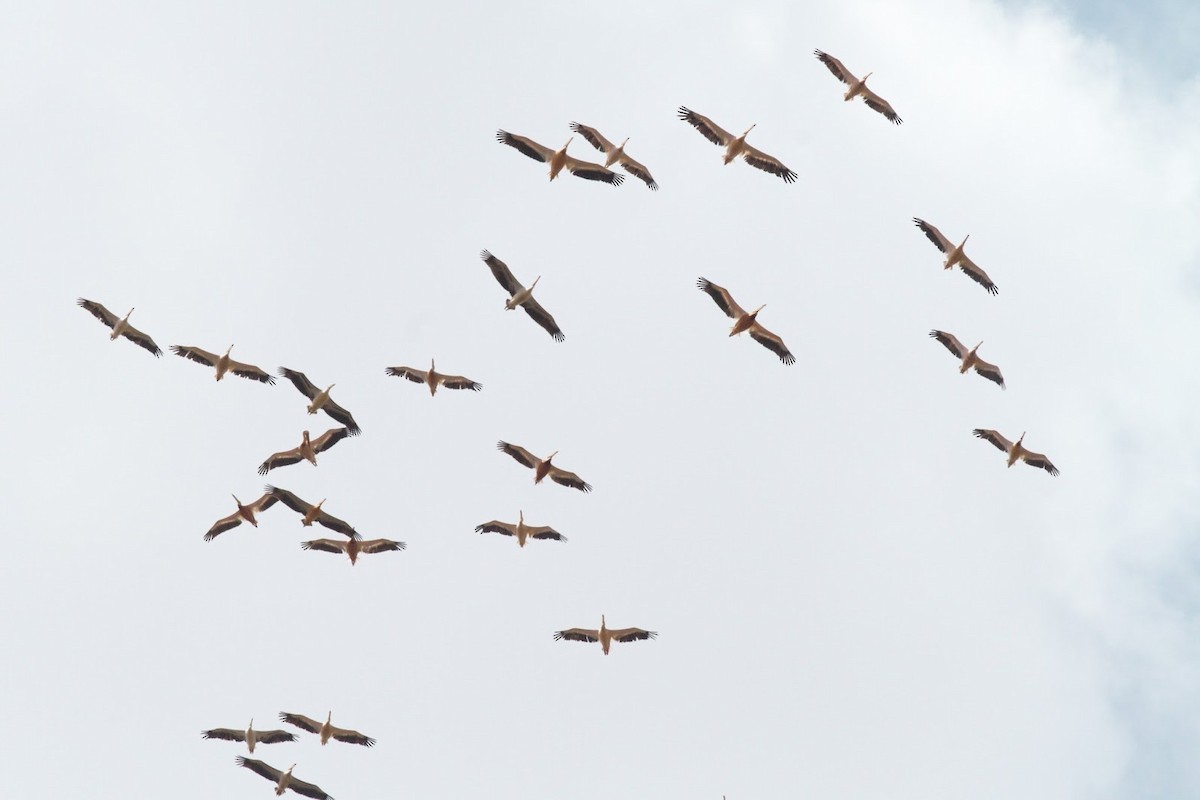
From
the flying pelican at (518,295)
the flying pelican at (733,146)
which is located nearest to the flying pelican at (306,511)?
the flying pelican at (518,295)

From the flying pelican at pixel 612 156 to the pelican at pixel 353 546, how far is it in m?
12.5

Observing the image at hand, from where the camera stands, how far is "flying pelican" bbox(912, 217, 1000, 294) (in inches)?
2124

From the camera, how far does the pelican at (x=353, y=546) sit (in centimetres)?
5362

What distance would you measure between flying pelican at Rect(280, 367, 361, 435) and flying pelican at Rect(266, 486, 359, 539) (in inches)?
92.8

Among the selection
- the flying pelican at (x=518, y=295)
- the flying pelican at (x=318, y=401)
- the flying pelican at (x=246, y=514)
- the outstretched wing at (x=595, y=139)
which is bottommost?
the flying pelican at (x=246, y=514)

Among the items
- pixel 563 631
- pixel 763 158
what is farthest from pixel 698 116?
pixel 563 631

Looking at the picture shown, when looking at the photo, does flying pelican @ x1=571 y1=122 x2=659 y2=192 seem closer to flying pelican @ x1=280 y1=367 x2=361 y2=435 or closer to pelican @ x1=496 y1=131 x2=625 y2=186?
pelican @ x1=496 y1=131 x2=625 y2=186

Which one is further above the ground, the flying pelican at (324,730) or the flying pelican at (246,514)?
the flying pelican at (246,514)

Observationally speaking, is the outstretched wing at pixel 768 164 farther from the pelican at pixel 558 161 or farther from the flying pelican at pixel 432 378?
the flying pelican at pixel 432 378

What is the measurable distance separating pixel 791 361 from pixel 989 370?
615cm

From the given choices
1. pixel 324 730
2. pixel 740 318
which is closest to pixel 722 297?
pixel 740 318

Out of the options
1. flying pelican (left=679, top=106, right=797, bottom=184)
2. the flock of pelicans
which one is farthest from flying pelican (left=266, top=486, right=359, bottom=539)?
flying pelican (left=679, top=106, right=797, bottom=184)

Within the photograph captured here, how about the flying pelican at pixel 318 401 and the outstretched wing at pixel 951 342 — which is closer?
the flying pelican at pixel 318 401

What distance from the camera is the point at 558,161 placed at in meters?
49.9
